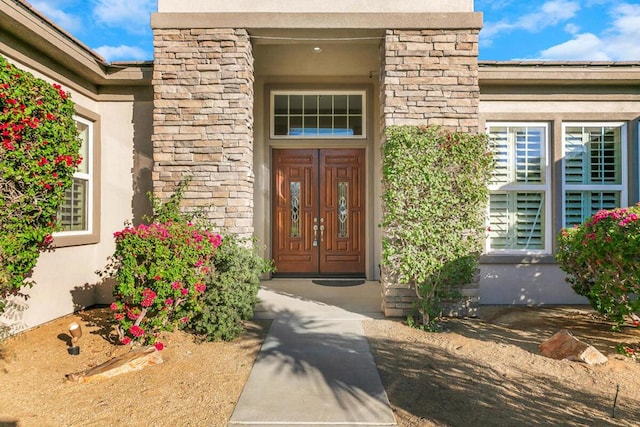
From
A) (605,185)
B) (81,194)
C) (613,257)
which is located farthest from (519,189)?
(81,194)

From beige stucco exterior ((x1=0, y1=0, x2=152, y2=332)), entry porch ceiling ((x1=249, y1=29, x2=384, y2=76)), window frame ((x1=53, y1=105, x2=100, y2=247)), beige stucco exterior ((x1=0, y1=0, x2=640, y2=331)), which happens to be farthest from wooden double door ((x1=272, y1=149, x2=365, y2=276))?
window frame ((x1=53, y1=105, x2=100, y2=247))

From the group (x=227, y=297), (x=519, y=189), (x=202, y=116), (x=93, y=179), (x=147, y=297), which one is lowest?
(x=227, y=297)

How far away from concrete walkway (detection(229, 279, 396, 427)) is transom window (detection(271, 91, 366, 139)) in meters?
3.40

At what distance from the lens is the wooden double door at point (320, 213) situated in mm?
7234

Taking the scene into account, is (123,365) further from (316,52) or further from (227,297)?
(316,52)

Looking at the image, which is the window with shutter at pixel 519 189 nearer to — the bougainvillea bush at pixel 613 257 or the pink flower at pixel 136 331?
the bougainvillea bush at pixel 613 257

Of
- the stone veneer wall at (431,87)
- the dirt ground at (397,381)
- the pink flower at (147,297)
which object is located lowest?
the dirt ground at (397,381)

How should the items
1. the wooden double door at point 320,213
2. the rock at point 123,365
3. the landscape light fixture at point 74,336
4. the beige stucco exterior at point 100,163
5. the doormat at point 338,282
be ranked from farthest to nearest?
1. the wooden double door at point 320,213
2. the doormat at point 338,282
3. the beige stucco exterior at point 100,163
4. the landscape light fixture at point 74,336
5. the rock at point 123,365

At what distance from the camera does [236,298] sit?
396 cm

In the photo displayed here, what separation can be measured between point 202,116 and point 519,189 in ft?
15.7

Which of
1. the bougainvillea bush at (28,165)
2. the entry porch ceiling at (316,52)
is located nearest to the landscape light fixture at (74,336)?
the bougainvillea bush at (28,165)

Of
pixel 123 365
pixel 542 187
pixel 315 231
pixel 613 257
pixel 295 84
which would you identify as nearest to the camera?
pixel 123 365

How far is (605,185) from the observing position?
5672 millimetres

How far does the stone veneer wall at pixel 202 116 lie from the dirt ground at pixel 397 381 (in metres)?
1.81
